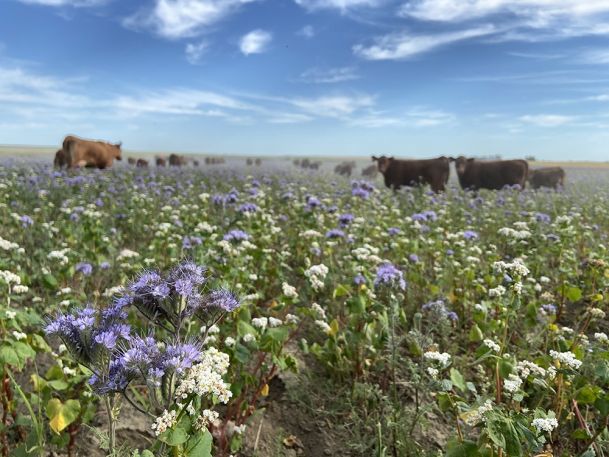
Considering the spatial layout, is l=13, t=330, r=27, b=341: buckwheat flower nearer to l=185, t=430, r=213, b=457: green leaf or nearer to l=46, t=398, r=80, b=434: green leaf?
l=46, t=398, r=80, b=434: green leaf

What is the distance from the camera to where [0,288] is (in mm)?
4094

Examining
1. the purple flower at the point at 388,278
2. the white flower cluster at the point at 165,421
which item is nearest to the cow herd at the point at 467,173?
the purple flower at the point at 388,278

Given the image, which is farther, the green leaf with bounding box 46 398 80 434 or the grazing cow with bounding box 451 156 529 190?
the grazing cow with bounding box 451 156 529 190

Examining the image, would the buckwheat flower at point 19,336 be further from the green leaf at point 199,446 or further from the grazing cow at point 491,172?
the grazing cow at point 491,172

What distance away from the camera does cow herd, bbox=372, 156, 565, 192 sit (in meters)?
18.0

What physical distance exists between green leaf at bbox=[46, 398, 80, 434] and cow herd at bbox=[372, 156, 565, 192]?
14590mm

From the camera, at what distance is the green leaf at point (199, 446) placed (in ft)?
6.51

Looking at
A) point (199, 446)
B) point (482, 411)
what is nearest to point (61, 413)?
point (199, 446)

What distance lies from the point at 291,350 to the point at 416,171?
1425 centimetres

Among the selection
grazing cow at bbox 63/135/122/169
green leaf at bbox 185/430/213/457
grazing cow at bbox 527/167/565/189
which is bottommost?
green leaf at bbox 185/430/213/457

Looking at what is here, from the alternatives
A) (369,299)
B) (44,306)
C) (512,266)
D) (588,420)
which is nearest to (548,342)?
(588,420)

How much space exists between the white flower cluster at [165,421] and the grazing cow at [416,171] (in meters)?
16.5

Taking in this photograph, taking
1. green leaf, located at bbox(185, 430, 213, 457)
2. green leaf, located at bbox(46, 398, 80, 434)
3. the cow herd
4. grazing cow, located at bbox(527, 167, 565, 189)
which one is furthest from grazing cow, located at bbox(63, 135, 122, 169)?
grazing cow, located at bbox(527, 167, 565, 189)

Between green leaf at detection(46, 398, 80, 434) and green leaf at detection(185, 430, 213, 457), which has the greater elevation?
green leaf at detection(185, 430, 213, 457)
